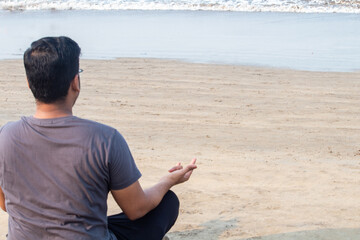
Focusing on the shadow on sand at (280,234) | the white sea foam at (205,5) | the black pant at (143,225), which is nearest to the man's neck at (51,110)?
the black pant at (143,225)

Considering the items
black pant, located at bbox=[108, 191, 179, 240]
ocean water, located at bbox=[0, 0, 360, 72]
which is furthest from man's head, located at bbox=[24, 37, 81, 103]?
ocean water, located at bbox=[0, 0, 360, 72]

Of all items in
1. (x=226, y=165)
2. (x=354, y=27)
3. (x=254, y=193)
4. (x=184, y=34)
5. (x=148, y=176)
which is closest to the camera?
(x=254, y=193)

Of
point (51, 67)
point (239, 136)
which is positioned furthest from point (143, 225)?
point (239, 136)

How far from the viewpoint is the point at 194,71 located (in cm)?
1070

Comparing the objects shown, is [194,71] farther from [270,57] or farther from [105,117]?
[105,117]

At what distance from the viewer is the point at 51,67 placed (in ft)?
7.55

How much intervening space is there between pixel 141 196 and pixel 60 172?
0.41 meters

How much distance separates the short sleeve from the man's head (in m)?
0.29

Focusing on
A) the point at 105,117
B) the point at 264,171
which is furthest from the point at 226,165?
the point at 105,117

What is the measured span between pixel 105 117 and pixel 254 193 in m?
3.13

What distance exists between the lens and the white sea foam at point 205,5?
23.8 meters

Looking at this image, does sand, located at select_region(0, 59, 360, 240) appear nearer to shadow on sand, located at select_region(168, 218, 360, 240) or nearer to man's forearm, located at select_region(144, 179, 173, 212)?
shadow on sand, located at select_region(168, 218, 360, 240)

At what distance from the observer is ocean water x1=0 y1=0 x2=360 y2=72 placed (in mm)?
12380

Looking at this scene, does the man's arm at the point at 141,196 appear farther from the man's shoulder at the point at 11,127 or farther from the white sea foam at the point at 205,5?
the white sea foam at the point at 205,5
